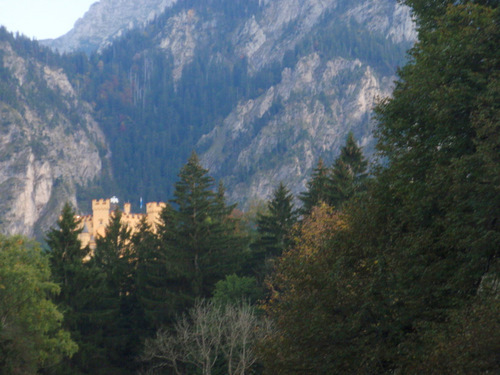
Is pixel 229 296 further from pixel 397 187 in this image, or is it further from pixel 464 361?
pixel 464 361

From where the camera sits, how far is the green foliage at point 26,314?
37.2 metres

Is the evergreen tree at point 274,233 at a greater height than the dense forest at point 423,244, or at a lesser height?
greater

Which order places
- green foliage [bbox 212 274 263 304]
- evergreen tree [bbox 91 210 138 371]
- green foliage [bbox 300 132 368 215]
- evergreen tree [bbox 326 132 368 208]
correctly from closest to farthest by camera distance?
green foliage [bbox 212 274 263 304], evergreen tree [bbox 326 132 368 208], green foliage [bbox 300 132 368 215], evergreen tree [bbox 91 210 138 371]

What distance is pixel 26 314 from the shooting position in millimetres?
43594

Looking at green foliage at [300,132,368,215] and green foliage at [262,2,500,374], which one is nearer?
green foliage at [262,2,500,374]

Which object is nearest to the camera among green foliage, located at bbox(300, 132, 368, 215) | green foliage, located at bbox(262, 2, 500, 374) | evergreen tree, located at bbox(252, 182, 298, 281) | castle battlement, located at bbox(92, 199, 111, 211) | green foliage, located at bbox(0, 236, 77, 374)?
green foliage, located at bbox(262, 2, 500, 374)

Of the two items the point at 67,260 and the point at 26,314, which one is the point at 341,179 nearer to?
the point at 67,260

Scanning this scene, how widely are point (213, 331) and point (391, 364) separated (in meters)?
23.3

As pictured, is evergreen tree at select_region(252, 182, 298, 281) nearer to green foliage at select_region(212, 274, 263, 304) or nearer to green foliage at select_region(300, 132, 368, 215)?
green foliage at select_region(300, 132, 368, 215)

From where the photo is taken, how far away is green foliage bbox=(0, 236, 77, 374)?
37.2 meters

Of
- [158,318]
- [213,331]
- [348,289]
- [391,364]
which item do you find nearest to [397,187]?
[348,289]

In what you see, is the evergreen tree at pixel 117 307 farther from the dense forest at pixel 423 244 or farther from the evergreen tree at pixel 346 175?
the dense forest at pixel 423 244

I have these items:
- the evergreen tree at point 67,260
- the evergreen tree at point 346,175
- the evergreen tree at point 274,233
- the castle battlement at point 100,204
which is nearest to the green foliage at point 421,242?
the evergreen tree at point 346,175

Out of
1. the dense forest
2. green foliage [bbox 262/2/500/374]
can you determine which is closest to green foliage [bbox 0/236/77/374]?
the dense forest
